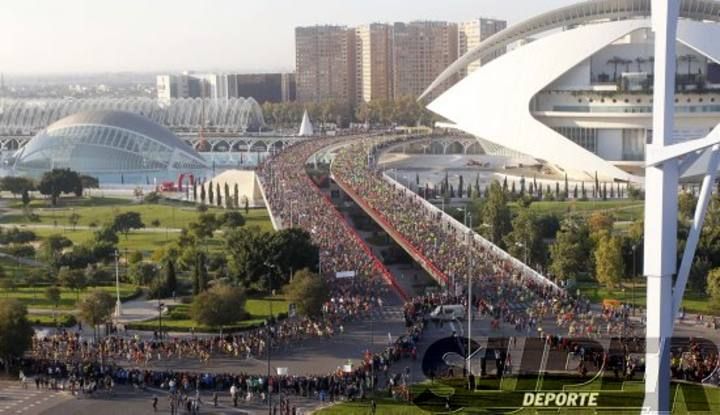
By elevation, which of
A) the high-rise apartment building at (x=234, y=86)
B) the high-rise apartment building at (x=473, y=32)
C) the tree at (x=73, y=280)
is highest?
the high-rise apartment building at (x=473, y=32)

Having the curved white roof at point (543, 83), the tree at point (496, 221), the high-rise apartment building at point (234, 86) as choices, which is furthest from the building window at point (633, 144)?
the high-rise apartment building at point (234, 86)

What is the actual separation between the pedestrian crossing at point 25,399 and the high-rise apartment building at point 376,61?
86.5m

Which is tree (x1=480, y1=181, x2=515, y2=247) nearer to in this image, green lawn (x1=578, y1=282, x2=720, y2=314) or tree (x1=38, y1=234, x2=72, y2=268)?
green lawn (x1=578, y1=282, x2=720, y2=314)

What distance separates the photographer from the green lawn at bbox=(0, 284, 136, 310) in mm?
21359

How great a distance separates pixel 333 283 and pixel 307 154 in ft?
99.0

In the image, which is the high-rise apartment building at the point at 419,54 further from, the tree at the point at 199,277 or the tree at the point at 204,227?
the tree at the point at 199,277

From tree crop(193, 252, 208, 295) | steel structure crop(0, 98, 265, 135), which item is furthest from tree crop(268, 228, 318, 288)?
steel structure crop(0, 98, 265, 135)

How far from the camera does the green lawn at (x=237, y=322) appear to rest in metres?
18.8

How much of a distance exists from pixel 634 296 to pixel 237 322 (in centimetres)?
804

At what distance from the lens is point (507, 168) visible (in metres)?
48.4

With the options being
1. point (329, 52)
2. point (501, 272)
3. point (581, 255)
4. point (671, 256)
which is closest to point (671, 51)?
point (671, 256)

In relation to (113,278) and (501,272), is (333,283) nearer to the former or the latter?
(501,272)

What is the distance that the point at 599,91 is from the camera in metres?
40.7

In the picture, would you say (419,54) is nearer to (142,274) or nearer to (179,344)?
(142,274)
